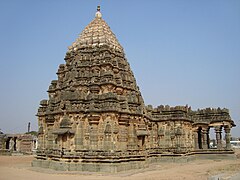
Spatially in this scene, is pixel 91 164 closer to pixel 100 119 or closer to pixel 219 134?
pixel 100 119

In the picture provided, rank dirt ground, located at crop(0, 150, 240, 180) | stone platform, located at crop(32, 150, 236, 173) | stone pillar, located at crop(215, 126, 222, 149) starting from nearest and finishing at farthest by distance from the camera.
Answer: dirt ground, located at crop(0, 150, 240, 180)
stone platform, located at crop(32, 150, 236, 173)
stone pillar, located at crop(215, 126, 222, 149)

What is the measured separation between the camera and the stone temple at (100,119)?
1738 centimetres

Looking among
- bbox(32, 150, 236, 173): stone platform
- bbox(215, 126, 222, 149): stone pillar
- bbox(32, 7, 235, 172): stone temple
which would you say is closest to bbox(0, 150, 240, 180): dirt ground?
bbox(32, 150, 236, 173): stone platform

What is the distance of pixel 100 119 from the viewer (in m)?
17.8

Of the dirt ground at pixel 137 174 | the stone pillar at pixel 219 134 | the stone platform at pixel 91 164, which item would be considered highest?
the stone pillar at pixel 219 134

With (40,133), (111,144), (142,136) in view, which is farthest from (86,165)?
(40,133)

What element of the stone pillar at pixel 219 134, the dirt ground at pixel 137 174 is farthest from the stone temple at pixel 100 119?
the stone pillar at pixel 219 134

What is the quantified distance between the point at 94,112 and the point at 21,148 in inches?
1374

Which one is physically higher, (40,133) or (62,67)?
(62,67)

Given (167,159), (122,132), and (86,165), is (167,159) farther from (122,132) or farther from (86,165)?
(86,165)

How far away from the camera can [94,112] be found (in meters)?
17.8

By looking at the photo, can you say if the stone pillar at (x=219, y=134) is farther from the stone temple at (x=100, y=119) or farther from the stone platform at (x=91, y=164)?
the stone platform at (x=91, y=164)

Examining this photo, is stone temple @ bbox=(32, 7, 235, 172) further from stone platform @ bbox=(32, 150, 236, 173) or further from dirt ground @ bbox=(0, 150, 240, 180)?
dirt ground @ bbox=(0, 150, 240, 180)

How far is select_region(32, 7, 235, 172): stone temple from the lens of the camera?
17.4 meters
